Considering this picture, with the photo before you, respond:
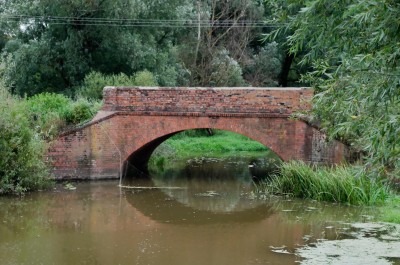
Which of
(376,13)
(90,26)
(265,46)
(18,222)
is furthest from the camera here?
(265,46)

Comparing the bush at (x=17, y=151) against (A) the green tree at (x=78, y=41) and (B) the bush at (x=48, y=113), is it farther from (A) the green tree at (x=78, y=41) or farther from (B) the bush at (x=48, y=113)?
(A) the green tree at (x=78, y=41)

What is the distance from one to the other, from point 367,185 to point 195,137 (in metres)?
16.5

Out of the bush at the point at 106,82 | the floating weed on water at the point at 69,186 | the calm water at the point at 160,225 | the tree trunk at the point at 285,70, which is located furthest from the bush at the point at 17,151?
the tree trunk at the point at 285,70

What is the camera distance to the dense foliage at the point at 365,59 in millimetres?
6934

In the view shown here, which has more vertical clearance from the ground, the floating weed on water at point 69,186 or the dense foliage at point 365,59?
the dense foliage at point 365,59

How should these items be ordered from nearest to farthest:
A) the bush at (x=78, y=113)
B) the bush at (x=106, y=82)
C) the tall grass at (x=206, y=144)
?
the bush at (x=78, y=113), the bush at (x=106, y=82), the tall grass at (x=206, y=144)

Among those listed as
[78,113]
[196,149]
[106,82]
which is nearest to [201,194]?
[78,113]

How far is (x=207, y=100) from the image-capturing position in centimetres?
1891

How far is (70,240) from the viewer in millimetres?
12297

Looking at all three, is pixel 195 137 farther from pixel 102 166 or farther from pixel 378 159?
pixel 378 159

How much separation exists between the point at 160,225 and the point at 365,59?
7565 millimetres

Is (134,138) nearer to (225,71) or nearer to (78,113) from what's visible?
(78,113)

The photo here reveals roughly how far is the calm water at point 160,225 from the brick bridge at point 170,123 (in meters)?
0.89

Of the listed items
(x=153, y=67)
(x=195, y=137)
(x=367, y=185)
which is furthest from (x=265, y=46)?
(x=367, y=185)
